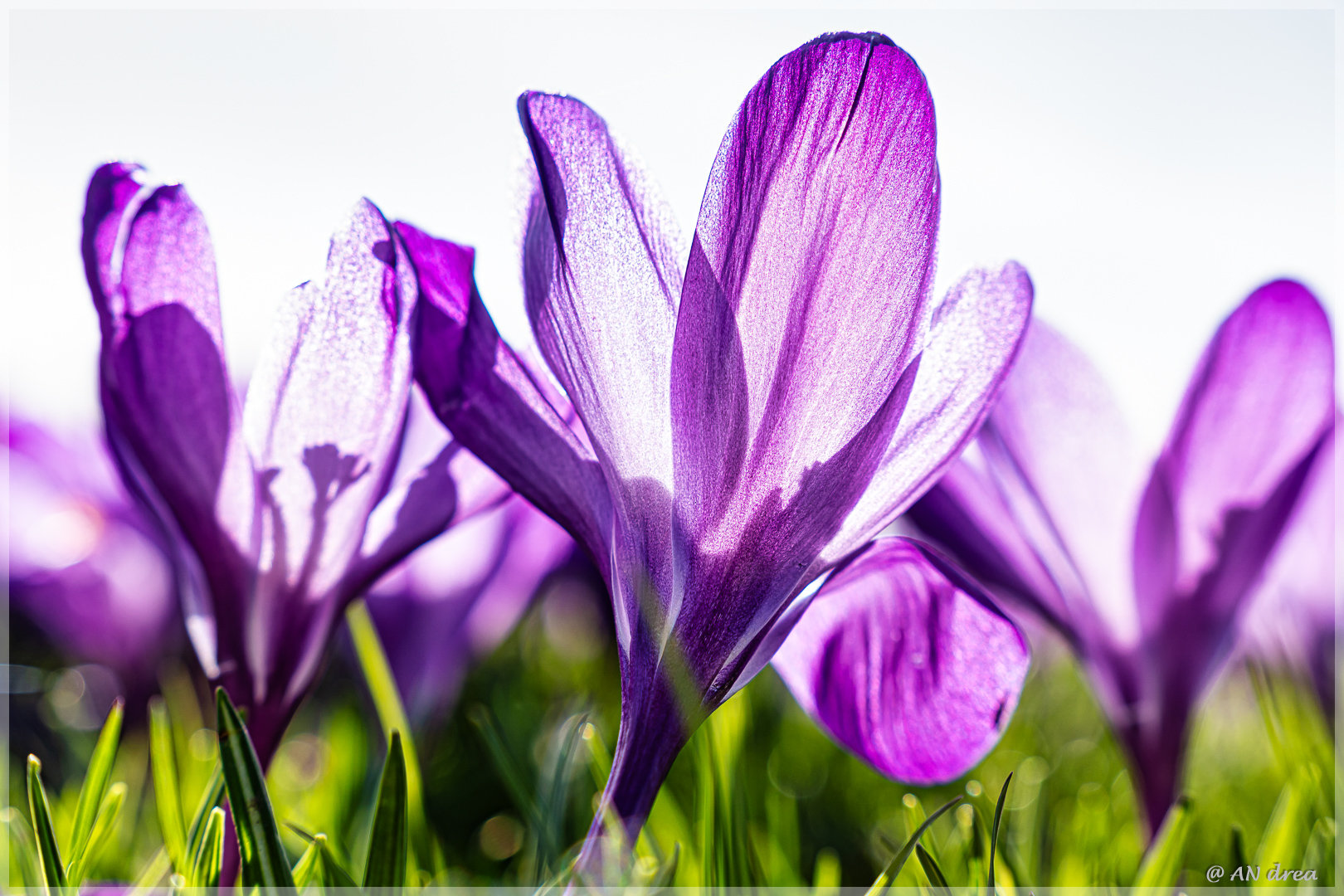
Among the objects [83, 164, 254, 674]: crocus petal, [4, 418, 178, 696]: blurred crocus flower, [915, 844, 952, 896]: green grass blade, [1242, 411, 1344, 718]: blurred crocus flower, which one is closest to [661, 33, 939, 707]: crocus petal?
[915, 844, 952, 896]: green grass blade

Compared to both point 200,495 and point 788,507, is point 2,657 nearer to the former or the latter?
point 200,495

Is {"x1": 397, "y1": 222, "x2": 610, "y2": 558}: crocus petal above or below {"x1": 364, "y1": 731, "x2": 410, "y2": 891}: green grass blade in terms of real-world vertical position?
above

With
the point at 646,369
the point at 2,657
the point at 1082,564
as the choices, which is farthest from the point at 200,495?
the point at 2,657

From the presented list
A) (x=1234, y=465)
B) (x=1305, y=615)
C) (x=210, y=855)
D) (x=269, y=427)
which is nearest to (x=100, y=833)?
(x=210, y=855)

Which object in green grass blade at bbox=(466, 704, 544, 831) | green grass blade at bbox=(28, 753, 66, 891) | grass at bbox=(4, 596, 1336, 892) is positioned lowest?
grass at bbox=(4, 596, 1336, 892)

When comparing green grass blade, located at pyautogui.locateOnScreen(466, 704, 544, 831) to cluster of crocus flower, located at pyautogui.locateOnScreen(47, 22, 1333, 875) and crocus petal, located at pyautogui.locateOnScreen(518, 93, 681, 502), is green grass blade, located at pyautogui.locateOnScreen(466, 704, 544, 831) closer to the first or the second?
cluster of crocus flower, located at pyautogui.locateOnScreen(47, 22, 1333, 875)

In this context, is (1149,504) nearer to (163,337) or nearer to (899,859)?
(899,859)
